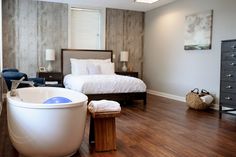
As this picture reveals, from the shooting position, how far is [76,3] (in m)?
7.07

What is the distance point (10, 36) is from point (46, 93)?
11.5ft

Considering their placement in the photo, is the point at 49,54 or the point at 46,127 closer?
the point at 46,127

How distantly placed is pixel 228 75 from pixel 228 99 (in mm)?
448

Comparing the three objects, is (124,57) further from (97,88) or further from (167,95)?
(97,88)

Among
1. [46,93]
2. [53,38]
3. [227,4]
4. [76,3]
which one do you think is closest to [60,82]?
[53,38]

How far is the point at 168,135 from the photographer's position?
3576 mm

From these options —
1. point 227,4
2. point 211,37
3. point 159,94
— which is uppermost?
point 227,4

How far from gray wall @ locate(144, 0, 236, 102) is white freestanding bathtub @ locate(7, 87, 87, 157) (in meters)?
3.87

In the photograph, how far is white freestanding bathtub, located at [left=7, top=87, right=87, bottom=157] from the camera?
2.42 meters

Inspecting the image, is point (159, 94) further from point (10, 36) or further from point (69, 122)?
point (69, 122)

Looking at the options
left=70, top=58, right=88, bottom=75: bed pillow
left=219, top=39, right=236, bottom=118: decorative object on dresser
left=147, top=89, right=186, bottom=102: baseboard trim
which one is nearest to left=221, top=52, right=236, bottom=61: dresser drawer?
left=219, top=39, right=236, bottom=118: decorative object on dresser

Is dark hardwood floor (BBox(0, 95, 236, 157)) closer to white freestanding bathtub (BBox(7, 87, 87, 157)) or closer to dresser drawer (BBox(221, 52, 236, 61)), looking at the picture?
white freestanding bathtub (BBox(7, 87, 87, 157))

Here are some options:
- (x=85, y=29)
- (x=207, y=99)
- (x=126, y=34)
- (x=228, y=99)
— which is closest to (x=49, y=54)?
(x=85, y=29)

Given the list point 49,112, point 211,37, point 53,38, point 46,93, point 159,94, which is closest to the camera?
point 49,112
